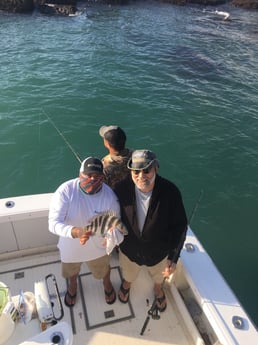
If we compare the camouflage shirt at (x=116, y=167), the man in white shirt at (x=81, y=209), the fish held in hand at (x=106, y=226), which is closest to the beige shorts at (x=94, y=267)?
the man in white shirt at (x=81, y=209)

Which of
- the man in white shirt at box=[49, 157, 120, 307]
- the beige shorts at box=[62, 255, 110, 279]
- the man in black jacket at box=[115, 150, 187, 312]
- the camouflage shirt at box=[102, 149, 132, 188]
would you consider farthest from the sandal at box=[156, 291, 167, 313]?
the camouflage shirt at box=[102, 149, 132, 188]

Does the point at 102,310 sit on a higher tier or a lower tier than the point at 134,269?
lower

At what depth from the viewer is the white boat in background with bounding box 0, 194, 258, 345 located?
3.34 meters

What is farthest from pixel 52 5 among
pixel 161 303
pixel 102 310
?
pixel 161 303

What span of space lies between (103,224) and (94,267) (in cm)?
96

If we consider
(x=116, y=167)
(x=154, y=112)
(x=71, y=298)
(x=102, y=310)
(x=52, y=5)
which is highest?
(x=52, y=5)

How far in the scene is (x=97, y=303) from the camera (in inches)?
164

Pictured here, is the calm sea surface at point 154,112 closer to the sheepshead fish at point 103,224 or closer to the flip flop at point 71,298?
the flip flop at point 71,298

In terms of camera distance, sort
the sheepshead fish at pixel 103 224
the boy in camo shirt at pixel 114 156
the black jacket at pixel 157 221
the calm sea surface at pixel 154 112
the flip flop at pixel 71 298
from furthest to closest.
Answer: the calm sea surface at pixel 154 112, the flip flop at pixel 71 298, the boy in camo shirt at pixel 114 156, the black jacket at pixel 157 221, the sheepshead fish at pixel 103 224

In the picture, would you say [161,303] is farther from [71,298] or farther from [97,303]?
[71,298]

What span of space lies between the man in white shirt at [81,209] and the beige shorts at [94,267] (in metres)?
0.02

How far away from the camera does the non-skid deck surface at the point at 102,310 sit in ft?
12.6

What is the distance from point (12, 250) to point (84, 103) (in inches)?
308

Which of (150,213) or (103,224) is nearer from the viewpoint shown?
(103,224)
